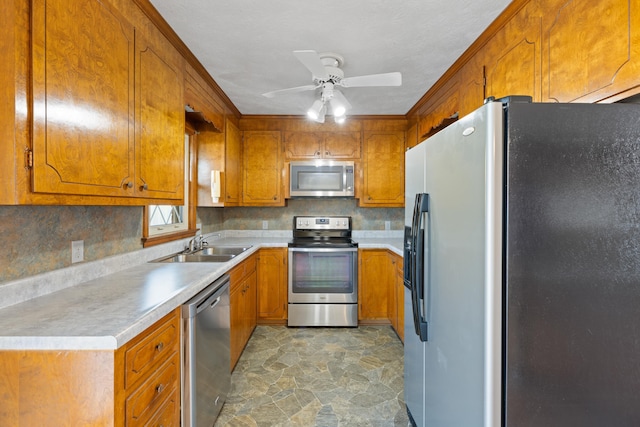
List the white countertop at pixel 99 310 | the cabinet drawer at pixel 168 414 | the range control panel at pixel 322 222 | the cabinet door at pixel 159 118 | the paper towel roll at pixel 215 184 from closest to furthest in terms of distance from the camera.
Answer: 1. the white countertop at pixel 99 310
2. the cabinet drawer at pixel 168 414
3. the cabinet door at pixel 159 118
4. the paper towel roll at pixel 215 184
5. the range control panel at pixel 322 222

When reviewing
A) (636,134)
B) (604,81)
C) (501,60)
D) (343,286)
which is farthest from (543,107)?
(343,286)

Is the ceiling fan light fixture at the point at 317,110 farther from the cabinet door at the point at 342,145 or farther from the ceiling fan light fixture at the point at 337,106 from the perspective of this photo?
the cabinet door at the point at 342,145

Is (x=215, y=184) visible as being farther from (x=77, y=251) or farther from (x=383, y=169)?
(x=383, y=169)

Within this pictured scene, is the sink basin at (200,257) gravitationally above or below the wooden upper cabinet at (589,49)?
below

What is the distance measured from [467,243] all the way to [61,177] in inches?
58.3

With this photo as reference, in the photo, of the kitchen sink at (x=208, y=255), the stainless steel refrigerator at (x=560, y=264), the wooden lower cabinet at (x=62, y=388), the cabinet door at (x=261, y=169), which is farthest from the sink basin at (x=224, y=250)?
the stainless steel refrigerator at (x=560, y=264)

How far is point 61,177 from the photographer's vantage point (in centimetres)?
108

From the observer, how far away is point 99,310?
1.16m

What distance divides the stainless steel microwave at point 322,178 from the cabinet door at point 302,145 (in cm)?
10

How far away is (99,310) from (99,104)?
2.73ft

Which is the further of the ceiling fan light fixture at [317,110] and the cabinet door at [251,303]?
the cabinet door at [251,303]

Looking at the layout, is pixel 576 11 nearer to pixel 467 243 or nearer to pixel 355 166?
pixel 467 243

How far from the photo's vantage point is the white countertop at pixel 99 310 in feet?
3.09

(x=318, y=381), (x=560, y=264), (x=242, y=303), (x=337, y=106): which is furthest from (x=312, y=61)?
(x=318, y=381)
